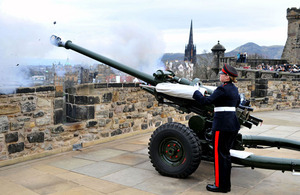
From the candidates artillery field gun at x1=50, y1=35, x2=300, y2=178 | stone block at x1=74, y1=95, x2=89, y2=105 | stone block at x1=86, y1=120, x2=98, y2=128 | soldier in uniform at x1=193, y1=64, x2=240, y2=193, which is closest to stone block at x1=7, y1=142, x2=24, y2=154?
stone block at x1=86, y1=120, x2=98, y2=128

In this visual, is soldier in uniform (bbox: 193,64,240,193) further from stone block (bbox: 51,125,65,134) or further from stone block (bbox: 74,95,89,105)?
stone block (bbox: 74,95,89,105)

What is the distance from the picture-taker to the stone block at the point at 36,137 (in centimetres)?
488

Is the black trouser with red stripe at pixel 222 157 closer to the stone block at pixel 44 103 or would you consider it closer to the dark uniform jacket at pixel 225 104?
the dark uniform jacket at pixel 225 104

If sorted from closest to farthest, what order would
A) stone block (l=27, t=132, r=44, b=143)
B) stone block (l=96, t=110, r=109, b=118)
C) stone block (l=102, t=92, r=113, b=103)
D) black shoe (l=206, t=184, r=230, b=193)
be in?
1. black shoe (l=206, t=184, r=230, b=193)
2. stone block (l=27, t=132, r=44, b=143)
3. stone block (l=96, t=110, r=109, b=118)
4. stone block (l=102, t=92, r=113, b=103)

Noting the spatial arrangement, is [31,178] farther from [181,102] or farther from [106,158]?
[181,102]

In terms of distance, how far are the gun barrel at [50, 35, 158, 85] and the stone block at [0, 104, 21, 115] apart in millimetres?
1298

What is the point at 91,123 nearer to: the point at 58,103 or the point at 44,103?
the point at 58,103

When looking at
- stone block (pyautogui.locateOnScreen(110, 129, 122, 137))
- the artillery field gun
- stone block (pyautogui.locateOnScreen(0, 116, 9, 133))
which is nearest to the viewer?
the artillery field gun

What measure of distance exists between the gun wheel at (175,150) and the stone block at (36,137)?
6.82 ft

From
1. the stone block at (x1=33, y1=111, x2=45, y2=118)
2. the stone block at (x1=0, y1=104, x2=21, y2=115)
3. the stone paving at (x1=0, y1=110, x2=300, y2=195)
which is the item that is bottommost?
the stone paving at (x1=0, y1=110, x2=300, y2=195)

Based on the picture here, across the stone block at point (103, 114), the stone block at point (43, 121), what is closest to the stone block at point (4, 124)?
the stone block at point (43, 121)

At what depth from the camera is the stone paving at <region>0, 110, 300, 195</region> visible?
3.53 metres

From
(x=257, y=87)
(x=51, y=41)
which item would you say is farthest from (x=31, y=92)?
(x=257, y=87)

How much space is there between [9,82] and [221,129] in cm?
335
